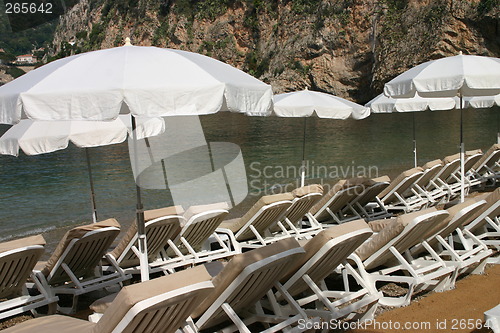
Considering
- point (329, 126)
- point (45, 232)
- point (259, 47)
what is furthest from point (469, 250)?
point (259, 47)

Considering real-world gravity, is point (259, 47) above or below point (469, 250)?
above

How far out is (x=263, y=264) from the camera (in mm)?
3135

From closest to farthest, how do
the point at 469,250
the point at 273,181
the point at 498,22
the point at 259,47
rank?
1. the point at 469,250
2. the point at 273,181
3. the point at 498,22
4. the point at 259,47

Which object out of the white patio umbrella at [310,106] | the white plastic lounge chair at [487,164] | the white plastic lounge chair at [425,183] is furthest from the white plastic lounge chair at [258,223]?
the white plastic lounge chair at [487,164]

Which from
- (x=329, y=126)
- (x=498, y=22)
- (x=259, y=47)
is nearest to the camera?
(x=329, y=126)

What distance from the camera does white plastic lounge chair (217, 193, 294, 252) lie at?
5979mm

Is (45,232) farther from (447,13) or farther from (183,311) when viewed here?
(447,13)

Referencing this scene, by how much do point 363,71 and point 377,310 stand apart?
144 ft

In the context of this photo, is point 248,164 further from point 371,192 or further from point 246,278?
point 246,278

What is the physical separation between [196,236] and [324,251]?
92.6 inches

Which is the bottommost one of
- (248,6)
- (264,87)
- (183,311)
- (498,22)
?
(183,311)

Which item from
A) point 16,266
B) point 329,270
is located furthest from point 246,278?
point 16,266

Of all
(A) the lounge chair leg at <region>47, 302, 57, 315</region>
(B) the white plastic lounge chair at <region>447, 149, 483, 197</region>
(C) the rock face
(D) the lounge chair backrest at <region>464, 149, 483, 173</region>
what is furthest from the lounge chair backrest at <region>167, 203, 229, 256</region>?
(C) the rock face

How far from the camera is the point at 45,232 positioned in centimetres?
991
